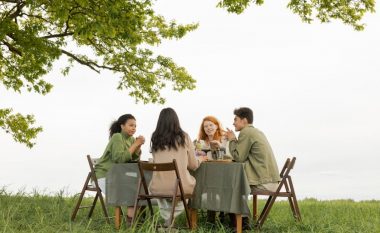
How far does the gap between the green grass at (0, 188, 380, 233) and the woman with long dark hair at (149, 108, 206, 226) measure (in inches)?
17.0

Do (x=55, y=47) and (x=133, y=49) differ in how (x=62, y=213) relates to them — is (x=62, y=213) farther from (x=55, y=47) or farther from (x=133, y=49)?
(x=133, y=49)

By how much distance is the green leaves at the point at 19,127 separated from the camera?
13297mm

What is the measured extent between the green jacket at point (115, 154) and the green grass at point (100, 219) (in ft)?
2.72

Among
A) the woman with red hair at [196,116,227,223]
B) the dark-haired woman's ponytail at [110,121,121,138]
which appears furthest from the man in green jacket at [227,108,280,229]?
the dark-haired woman's ponytail at [110,121,121,138]

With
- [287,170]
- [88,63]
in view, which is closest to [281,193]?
[287,170]

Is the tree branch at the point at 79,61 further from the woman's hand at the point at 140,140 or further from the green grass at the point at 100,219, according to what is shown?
the woman's hand at the point at 140,140

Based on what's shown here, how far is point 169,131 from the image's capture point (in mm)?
6125

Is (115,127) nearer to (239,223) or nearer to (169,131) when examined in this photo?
(169,131)

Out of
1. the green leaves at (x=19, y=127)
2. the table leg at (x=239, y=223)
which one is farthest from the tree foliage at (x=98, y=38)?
the table leg at (x=239, y=223)

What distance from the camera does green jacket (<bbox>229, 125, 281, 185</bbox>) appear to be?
6488 mm

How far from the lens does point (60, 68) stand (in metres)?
13.5

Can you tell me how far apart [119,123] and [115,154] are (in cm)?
52

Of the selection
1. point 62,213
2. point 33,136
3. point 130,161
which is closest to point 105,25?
point 130,161

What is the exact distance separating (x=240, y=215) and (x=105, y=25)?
4.35 meters
